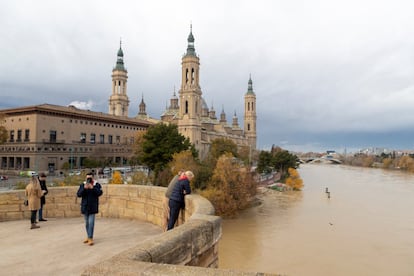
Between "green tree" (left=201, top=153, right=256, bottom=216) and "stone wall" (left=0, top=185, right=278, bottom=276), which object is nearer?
"stone wall" (left=0, top=185, right=278, bottom=276)

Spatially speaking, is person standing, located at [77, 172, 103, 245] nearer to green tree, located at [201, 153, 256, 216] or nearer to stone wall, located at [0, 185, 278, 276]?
stone wall, located at [0, 185, 278, 276]

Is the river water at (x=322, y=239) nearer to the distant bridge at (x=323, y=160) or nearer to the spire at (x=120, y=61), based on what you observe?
the spire at (x=120, y=61)

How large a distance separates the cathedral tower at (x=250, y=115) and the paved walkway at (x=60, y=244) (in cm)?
11386

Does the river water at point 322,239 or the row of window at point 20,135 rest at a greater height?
the row of window at point 20,135

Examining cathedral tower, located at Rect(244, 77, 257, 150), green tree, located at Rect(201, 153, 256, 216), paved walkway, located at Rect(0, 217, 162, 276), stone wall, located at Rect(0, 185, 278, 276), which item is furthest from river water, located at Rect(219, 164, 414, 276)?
cathedral tower, located at Rect(244, 77, 257, 150)

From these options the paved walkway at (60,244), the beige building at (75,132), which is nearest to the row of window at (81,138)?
the beige building at (75,132)

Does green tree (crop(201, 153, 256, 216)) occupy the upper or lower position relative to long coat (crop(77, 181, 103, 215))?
lower

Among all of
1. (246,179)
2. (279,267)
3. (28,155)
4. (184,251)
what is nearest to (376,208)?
(246,179)

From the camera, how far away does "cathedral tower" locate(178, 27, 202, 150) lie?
72.0 meters

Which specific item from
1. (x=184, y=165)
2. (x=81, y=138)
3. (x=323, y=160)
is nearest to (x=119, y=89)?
(x=81, y=138)

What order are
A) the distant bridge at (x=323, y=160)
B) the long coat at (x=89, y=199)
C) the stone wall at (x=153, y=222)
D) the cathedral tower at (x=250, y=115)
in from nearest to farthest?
the stone wall at (x=153, y=222), the long coat at (x=89, y=199), the cathedral tower at (x=250, y=115), the distant bridge at (x=323, y=160)

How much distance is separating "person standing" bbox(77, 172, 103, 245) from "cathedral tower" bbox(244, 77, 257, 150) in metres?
115

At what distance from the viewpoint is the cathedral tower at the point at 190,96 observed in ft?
236

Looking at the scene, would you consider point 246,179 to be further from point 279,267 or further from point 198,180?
point 279,267
